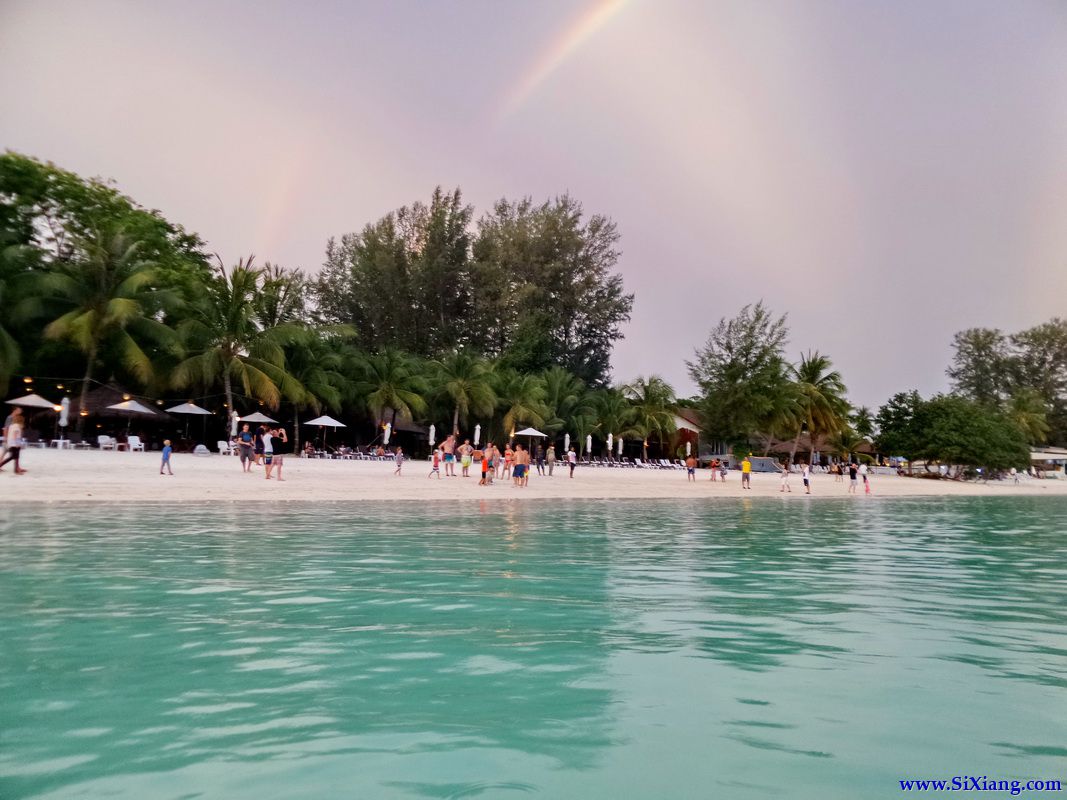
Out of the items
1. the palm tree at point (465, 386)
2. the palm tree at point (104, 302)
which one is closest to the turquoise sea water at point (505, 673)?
the palm tree at point (104, 302)

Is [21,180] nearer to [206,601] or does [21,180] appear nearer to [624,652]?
[206,601]

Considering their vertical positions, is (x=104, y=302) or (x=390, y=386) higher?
(x=104, y=302)

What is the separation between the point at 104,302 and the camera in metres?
32.8

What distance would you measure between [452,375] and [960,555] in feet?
113

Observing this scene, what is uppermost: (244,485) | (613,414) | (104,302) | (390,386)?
(104,302)

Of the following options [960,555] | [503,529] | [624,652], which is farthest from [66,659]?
[960,555]

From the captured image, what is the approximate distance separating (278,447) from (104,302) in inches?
413

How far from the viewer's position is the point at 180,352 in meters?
34.6

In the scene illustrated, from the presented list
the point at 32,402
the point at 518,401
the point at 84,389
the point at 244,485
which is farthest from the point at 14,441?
the point at 518,401

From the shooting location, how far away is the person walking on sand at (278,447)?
864 inches

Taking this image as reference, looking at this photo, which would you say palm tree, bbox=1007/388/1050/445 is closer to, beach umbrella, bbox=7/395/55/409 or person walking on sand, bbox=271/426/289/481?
person walking on sand, bbox=271/426/289/481

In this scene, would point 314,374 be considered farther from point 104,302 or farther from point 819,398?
point 819,398

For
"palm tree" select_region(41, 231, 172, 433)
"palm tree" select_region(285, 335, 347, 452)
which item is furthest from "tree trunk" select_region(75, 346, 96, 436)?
"palm tree" select_region(285, 335, 347, 452)

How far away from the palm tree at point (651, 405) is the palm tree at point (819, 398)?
8574 mm
